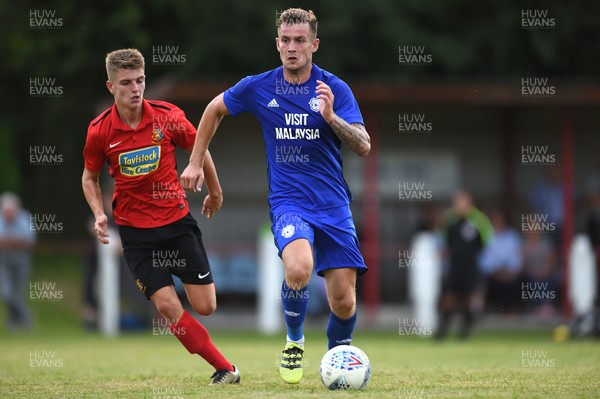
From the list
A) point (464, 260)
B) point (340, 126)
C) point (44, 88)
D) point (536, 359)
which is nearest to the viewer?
point (340, 126)

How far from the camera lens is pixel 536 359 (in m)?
11.6

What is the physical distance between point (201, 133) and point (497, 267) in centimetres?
1257

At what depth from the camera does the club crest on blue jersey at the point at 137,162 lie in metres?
8.55

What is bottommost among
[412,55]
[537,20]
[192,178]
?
[192,178]

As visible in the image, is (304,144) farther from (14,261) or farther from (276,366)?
(14,261)

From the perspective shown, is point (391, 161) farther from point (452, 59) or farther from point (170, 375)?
point (170, 375)

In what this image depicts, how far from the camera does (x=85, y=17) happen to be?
26953mm

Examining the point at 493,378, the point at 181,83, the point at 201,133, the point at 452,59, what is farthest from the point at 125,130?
the point at 452,59

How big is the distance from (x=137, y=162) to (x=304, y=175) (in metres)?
1.36

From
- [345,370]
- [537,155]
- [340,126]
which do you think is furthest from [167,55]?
[345,370]

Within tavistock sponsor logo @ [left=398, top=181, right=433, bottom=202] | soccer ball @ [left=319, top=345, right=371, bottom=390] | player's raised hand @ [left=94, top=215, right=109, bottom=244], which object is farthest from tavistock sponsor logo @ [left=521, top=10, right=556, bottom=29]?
soccer ball @ [left=319, top=345, right=371, bottom=390]

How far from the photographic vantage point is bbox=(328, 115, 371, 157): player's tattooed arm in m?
7.79

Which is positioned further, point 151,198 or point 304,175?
point 151,198

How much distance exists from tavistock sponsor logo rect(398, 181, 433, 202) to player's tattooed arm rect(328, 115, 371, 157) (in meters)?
13.3
